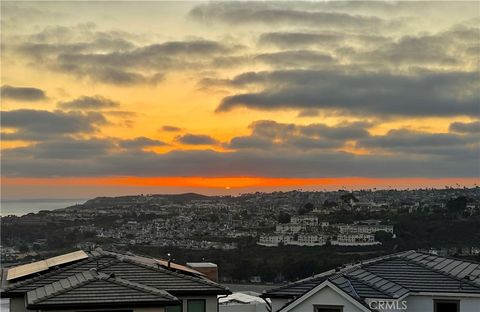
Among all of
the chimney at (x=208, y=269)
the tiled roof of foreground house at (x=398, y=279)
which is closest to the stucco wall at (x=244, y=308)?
the chimney at (x=208, y=269)

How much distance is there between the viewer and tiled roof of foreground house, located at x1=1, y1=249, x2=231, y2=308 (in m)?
14.2

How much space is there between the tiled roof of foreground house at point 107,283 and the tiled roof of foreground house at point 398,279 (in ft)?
9.49

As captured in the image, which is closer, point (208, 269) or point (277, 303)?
point (277, 303)

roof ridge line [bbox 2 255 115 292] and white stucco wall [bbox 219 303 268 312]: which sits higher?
roof ridge line [bbox 2 255 115 292]

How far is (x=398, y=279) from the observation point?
1802 cm

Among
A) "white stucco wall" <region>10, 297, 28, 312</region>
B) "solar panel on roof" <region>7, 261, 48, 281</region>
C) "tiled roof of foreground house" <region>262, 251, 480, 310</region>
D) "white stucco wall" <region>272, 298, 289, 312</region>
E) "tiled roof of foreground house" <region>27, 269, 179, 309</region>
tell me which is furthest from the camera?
"white stucco wall" <region>272, 298, 289, 312</region>

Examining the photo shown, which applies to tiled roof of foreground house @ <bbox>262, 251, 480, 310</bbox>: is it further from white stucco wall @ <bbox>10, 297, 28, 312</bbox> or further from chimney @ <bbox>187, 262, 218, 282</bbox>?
white stucco wall @ <bbox>10, 297, 28, 312</bbox>

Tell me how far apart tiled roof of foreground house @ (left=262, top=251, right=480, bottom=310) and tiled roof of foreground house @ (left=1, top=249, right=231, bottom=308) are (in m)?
2.89

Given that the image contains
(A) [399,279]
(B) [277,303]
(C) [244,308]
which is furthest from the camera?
(C) [244,308]

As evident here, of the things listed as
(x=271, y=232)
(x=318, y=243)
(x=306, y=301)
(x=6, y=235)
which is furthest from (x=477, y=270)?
(x=271, y=232)

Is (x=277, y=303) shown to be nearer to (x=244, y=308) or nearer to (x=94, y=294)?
(x=94, y=294)

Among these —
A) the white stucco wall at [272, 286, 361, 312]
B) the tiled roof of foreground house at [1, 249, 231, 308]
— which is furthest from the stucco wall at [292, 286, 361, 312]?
the tiled roof of foreground house at [1, 249, 231, 308]

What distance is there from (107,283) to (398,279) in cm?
814

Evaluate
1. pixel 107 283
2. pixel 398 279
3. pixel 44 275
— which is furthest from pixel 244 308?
pixel 107 283
